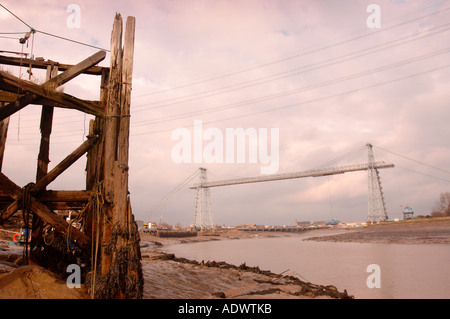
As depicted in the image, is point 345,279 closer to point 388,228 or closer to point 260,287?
point 260,287

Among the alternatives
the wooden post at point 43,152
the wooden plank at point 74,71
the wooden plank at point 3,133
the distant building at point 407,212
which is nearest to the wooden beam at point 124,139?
the wooden plank at point 74,71

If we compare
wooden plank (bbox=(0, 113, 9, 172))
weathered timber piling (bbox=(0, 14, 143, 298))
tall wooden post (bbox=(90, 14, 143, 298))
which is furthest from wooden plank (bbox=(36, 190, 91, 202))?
wooden plank (bbox=(0, 113, 9, 172))

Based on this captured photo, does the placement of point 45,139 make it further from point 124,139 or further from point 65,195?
point 124,139

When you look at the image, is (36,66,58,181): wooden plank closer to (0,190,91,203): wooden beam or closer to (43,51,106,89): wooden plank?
(0,190,91,203): wooden beam

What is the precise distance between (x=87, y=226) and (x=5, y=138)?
3107 mm

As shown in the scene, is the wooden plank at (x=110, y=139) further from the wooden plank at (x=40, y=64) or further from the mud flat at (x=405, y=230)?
Answer: the mud flat at (x=405, y=230)

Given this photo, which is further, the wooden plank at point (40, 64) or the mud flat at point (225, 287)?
the mud flat at point (225, 287)

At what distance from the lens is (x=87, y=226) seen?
718cm

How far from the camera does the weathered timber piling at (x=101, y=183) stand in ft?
18.0

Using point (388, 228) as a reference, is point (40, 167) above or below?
above

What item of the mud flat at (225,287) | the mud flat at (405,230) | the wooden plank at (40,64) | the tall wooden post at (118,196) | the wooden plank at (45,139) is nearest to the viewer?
the tall wooden post at (118,196)
